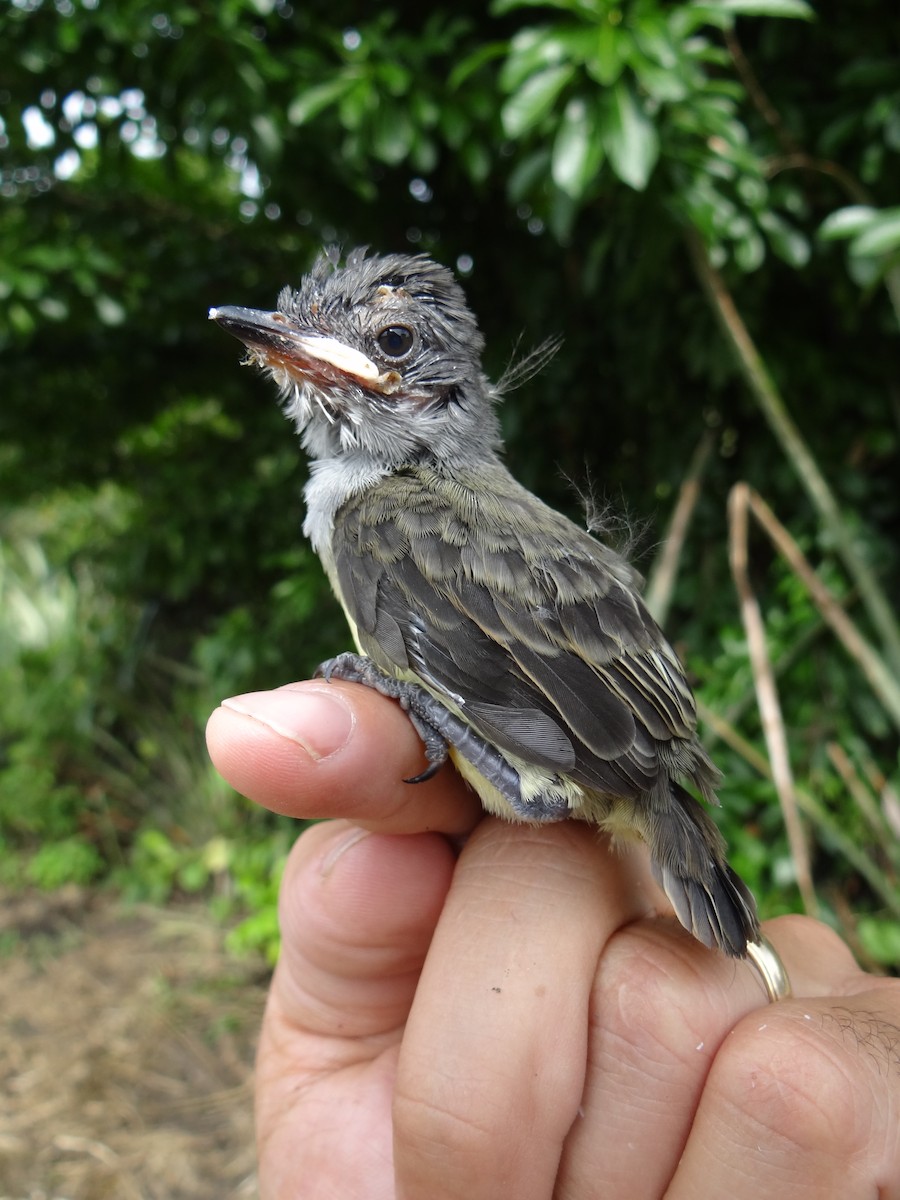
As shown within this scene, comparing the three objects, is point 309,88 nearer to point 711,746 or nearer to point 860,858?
point 711,746

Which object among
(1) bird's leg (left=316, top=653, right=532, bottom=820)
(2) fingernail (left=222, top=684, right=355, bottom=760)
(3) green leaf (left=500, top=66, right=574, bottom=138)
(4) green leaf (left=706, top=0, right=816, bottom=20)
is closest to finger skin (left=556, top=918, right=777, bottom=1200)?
(1) bird's leg (left=316, top=653, right=532, bottom=820)

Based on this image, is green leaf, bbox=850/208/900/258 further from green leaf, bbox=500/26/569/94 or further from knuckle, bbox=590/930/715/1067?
knuckle, bbox=590/930/715/1067

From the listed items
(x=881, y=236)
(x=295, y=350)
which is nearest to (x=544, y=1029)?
(x=295, y=350)

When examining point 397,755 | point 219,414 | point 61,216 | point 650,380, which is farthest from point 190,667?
point 397,755

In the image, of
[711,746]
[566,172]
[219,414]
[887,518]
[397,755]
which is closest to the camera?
[397,755]

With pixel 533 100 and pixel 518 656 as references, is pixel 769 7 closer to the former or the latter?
pixel 533 100

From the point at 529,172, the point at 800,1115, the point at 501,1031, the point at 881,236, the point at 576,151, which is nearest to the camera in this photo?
the point at 800,1115

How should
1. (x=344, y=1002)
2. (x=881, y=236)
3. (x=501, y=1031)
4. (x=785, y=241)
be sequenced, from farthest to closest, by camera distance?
(x=785, y=241) < (x=881, y=236) < (x=344, y=1002) < (x=501, y=1031)

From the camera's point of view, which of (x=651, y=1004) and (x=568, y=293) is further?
(x=568, y=293)

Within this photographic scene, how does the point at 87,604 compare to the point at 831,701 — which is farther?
the point at 87,604
